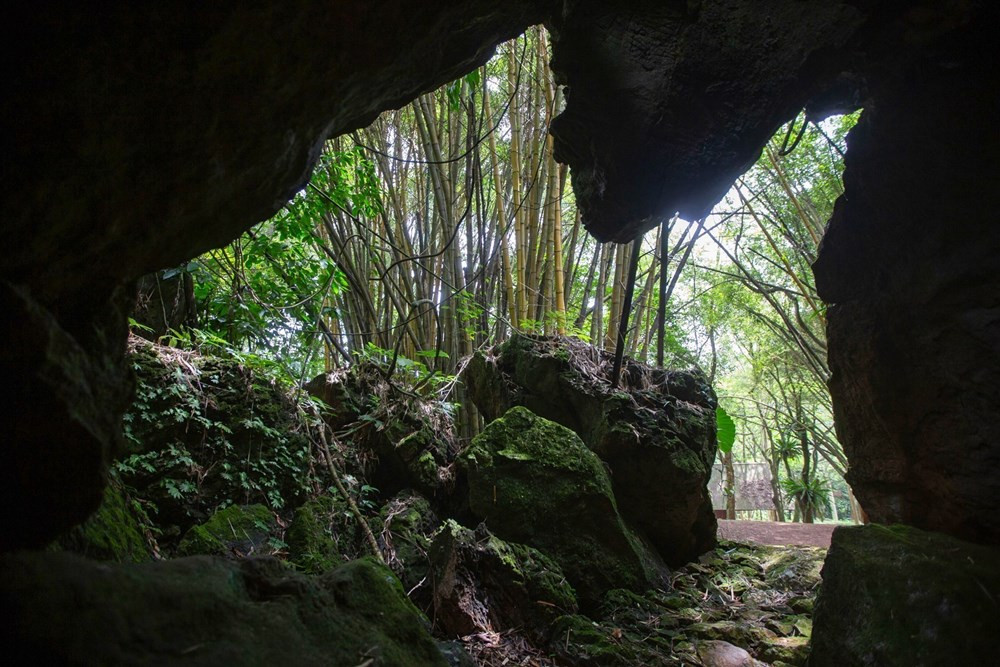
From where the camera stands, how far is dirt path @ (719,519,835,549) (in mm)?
5059

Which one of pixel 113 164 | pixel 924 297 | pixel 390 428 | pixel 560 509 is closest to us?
pixel 113 164

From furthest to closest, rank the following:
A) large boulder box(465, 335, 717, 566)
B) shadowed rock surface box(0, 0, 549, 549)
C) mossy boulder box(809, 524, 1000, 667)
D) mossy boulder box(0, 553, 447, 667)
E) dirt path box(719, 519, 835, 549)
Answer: dirt path box(719, 519, 835, 549)
large boulder box(465, 335, 717, 566)
mossy boulder box(809, 524, 1000, 667)
shadowed rock surface box(0, 0, 549, 549)
mossy boulder box(0, 553, 447, 667)

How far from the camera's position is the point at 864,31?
2.09m

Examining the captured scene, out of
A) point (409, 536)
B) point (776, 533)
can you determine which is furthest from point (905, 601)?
point (776, 533)

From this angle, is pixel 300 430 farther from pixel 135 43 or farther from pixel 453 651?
pixel 135 43

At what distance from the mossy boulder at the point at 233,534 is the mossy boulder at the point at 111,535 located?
0.66ft

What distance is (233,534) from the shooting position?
2723 millimetres

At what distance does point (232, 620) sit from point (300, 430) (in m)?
2.40

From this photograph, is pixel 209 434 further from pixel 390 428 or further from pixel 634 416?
pixel 634 416

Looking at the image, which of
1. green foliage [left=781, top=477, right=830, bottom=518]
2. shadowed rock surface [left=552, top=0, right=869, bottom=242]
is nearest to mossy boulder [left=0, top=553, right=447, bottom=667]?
shadowed rock surface [left=552, top=0, right=869, bottom=242]

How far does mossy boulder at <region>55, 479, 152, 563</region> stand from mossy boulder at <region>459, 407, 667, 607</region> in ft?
5.82

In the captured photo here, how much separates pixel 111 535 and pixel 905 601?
2709mm

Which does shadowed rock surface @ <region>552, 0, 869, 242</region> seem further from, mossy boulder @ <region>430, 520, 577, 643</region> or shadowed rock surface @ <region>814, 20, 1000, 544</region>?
mossy boulder @ <region>430, 520, 577, 643</region>

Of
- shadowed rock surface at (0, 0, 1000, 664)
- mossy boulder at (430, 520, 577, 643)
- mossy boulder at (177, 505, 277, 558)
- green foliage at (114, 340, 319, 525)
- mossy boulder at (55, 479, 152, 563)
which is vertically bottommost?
mossy boulder at (430, 520, 577, 643)
